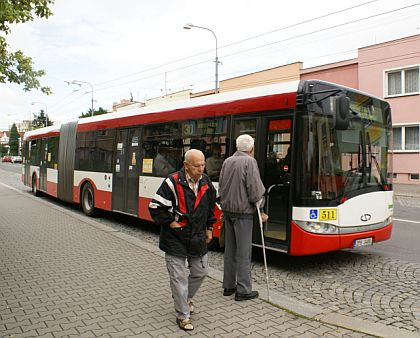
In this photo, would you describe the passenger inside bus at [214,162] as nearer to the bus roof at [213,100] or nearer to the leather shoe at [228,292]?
the bus roof at [213,100]

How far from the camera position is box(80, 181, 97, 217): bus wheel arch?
11828 millimetres

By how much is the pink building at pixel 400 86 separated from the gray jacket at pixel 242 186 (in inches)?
791

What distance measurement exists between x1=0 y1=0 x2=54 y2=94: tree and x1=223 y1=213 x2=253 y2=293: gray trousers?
447 cm

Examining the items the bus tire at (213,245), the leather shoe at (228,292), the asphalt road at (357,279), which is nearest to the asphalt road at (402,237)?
the asphalt road at (357,279)

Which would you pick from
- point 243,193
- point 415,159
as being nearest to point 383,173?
point 243,193

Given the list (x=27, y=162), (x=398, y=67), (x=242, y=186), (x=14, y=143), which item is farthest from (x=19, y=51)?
(x=14, y=143)

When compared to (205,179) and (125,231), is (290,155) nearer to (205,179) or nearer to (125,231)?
(205,179)

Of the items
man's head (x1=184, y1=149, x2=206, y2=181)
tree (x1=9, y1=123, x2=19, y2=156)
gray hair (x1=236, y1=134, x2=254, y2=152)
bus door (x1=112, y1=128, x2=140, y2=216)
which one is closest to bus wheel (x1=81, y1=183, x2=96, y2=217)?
bus door (x1=112, y1=128, x2=140, y2=216)

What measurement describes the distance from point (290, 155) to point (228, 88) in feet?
103

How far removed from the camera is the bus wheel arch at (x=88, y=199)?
11828 millimetres

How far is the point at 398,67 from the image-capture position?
22953 mm

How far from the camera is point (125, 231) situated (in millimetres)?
9812

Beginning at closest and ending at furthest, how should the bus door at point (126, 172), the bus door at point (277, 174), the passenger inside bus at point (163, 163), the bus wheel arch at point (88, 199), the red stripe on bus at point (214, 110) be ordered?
the bus door at point (277, 174) → the red stripe on bus at point (214, 110) → the passenger inside bus at point (163, 163) → the bus door at point (126, 172) → the bus wheel arch at point (88, 199)

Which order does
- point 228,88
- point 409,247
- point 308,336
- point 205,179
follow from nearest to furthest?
point 308,336 → point 205,179 → point 409,247 → point 228,88
